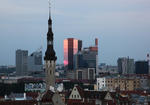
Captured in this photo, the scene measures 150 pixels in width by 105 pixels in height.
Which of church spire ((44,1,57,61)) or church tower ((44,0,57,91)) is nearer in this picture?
church tower ((44,0,57,91))

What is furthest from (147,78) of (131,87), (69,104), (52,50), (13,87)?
(69,104)

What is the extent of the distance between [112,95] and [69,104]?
16.2 m

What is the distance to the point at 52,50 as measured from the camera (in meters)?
83.6

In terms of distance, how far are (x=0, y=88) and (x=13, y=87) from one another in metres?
5.85

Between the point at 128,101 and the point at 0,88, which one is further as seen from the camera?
the point at 0,88

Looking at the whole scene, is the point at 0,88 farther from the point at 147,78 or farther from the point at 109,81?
the point at 147,78

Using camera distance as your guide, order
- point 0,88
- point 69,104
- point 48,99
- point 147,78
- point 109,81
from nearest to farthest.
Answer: point 48,99, point 69,104, point 0,88, point 109,81, point 147,78

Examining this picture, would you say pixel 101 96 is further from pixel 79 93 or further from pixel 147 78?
pixel 147 78

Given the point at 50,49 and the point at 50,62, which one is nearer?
the point at 50,62

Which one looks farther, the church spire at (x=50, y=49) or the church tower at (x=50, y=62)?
the church spire at (x=50, y=49)

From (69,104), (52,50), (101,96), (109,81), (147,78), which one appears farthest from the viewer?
(147,78)

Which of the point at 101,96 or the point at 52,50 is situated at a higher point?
the point at 52,50

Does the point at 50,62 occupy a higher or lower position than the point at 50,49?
lower

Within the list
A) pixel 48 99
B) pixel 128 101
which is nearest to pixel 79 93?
pixel 128 101
